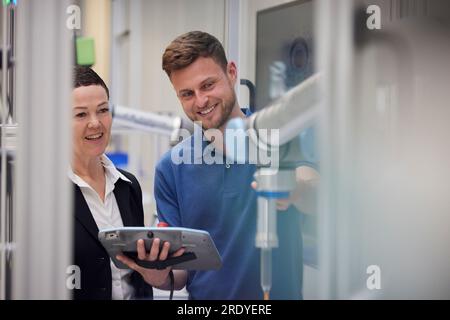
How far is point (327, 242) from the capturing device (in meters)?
1.75

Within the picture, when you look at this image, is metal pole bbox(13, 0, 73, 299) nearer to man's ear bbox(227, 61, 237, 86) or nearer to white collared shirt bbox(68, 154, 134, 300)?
white collared shirt bbox(68, 154, 134, 300)

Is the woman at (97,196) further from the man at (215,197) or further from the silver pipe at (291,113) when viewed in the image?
the silver pipe at (291,113)

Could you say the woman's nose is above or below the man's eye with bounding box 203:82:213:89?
below

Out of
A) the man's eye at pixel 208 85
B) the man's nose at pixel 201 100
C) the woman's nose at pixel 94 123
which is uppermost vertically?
the man's eye at pixel 208 85

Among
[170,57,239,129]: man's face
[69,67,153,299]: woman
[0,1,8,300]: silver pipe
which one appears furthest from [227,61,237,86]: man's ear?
A: [0,1,8,300]: silver pipe

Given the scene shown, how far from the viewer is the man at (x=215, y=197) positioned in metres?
1.78

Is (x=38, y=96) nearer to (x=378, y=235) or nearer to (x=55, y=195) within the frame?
(x=55, y=195)

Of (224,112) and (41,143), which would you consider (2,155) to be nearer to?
(41,143)

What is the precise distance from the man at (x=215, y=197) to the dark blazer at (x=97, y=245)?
0.06 m


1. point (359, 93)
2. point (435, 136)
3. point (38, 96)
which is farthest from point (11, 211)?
point (435, 136)

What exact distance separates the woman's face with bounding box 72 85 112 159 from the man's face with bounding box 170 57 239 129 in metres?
0.21

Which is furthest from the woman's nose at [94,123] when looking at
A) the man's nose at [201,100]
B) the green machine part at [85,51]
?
the man's nose at [201,100]

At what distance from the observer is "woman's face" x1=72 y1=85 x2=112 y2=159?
1.71 m
